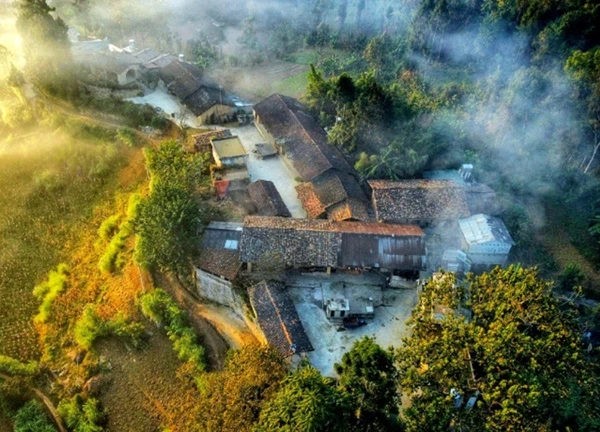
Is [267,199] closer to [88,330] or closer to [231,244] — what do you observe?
[231,244]

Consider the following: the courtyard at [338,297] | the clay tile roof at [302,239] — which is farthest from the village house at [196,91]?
the courtyard at [338,297]

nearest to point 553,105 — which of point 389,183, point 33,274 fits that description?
point 389,183

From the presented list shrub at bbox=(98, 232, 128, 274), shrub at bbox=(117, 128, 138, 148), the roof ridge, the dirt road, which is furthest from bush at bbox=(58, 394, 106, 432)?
shrub at bbox=(117, 128, 138, 148)

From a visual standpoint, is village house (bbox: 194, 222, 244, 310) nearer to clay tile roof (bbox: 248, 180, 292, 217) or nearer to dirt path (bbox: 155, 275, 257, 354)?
dirt path (bbox: 155, 275, 257, 354)

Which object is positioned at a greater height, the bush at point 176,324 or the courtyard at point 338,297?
the courtyard at point 338,297

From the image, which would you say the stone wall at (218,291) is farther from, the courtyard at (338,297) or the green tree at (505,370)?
the green tree at (505,370)

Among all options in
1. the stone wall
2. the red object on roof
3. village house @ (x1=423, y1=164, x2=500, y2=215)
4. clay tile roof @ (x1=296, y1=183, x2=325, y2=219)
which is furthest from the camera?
the red object on roof
